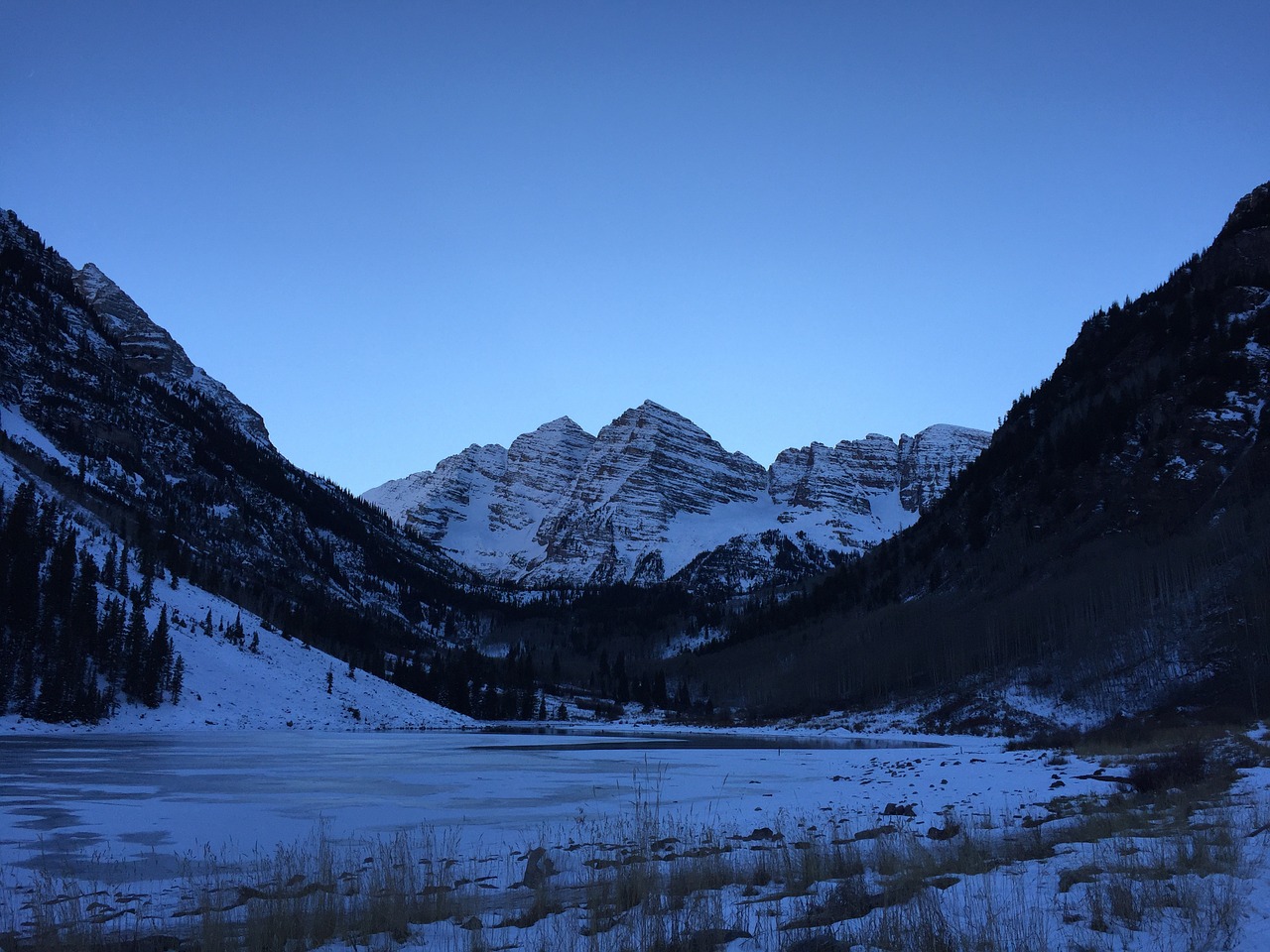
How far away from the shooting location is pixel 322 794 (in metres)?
26.6

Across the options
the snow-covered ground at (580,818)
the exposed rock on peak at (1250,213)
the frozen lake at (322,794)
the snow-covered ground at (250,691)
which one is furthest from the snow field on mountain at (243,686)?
the exposed rock on peak at (1250,213)

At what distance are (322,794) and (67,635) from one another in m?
61.8

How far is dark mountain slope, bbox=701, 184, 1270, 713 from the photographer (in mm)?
68312

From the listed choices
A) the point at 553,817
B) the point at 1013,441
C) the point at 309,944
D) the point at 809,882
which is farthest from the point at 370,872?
the point at 1013,441

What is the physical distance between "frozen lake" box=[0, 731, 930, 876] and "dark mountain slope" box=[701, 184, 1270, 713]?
3309 centimetres

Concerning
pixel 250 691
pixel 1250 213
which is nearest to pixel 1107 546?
pixel 1250 213

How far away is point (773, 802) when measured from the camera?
25.6 meters

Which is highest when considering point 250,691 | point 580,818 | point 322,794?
point 580,818

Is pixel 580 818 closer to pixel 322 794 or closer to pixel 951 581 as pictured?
pixel 322 794

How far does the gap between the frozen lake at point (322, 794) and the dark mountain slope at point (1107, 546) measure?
3309 cm

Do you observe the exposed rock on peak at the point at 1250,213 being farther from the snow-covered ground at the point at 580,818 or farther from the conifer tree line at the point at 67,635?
the conifer tree line at the point at 67,635

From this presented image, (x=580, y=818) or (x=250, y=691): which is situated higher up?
(x=580, y=818)

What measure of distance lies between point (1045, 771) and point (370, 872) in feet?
76.3

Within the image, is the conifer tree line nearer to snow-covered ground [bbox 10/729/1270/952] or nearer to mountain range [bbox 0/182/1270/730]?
A: mountain range [bbox 0/182/1270/730]
